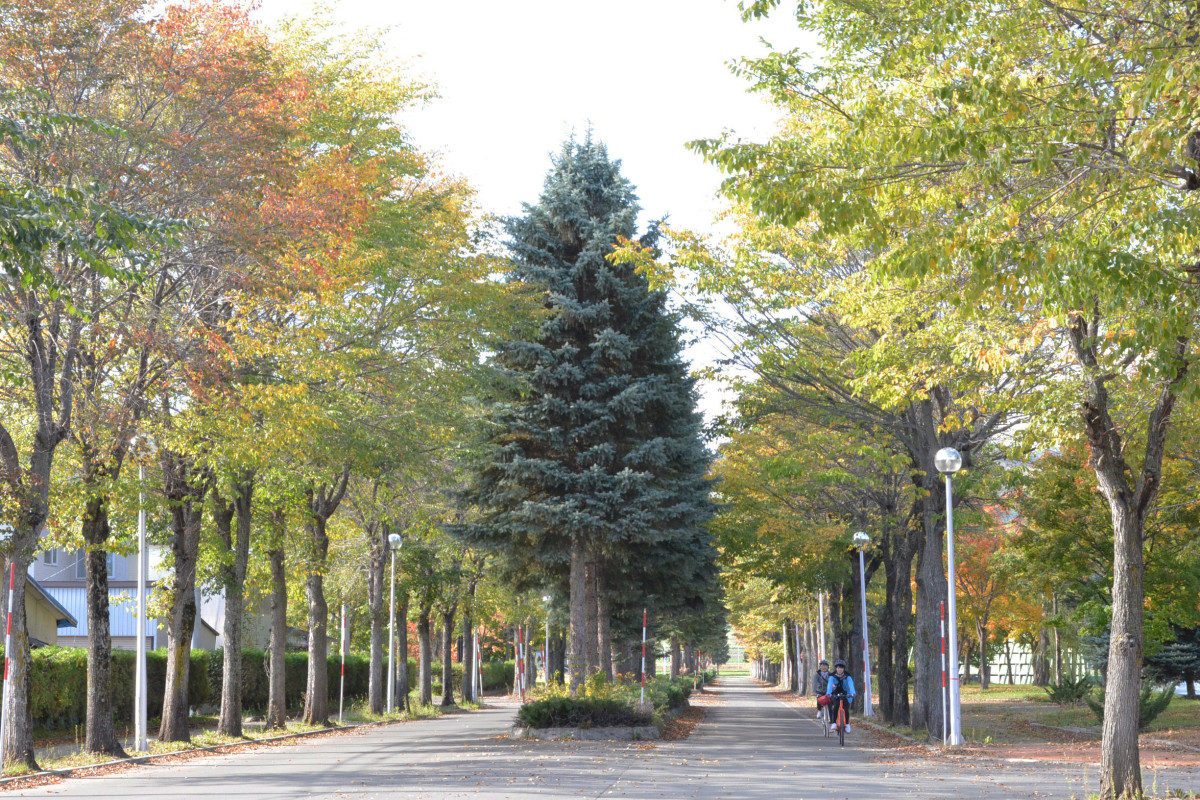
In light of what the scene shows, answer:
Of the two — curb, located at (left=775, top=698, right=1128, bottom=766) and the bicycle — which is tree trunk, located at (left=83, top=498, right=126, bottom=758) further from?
curb, located at (left=775, top=698, right=1128, bottom=766)

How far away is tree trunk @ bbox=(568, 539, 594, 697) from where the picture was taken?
26281 millimetres

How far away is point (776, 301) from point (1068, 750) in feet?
30.8

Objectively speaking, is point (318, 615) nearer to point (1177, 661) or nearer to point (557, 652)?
point (1177, 661)

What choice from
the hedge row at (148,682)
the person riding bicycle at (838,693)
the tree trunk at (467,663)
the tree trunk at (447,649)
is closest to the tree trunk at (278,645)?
the hedge row at (148,682)

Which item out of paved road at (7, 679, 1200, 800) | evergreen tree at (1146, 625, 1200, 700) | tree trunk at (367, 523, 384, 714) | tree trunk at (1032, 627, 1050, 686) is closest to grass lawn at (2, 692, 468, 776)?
tree trunk at (367, 523, 384, 714)

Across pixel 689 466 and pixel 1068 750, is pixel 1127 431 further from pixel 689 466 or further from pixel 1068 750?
pixel 689 466

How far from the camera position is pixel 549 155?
30.6 meters

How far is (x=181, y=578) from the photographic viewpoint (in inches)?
884

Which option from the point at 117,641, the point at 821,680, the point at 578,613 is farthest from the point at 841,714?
the point at 117,641

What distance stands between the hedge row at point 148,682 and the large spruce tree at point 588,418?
9.61m

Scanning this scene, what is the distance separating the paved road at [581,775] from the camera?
44.0 ft

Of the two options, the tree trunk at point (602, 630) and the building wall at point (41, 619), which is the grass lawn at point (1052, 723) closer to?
the tree trunk at point (602, 630)

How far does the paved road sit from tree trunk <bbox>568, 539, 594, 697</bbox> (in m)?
3.47

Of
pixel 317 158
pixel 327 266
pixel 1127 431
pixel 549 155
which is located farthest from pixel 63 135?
pixel 549 155
